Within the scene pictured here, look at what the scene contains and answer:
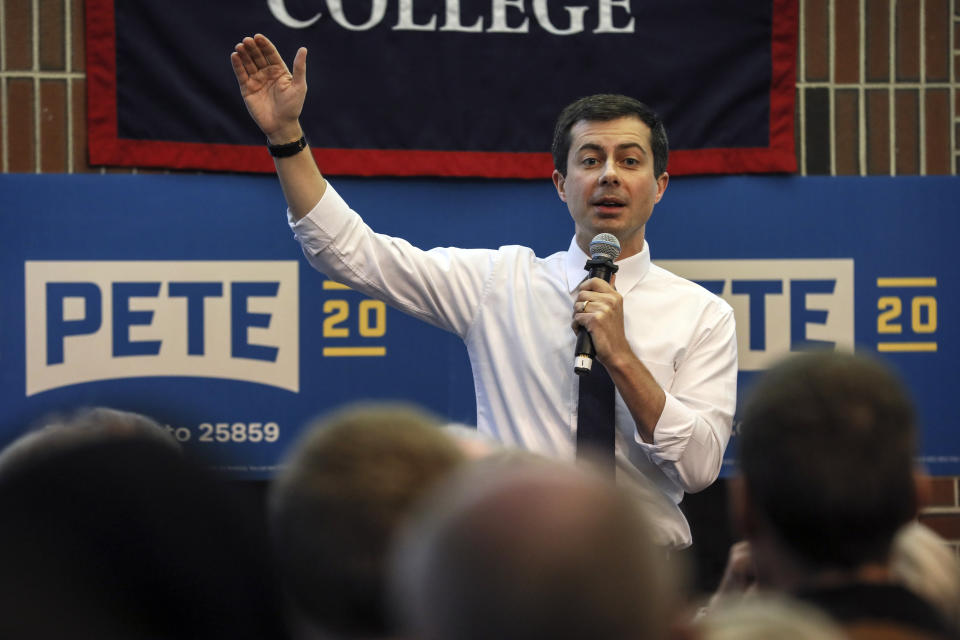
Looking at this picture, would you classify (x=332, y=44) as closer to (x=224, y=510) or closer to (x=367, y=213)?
(x=367, y=213)

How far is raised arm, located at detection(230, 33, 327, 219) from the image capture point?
7.40 feet

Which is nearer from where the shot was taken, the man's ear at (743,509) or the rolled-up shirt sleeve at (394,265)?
the man's ear at (743,509)

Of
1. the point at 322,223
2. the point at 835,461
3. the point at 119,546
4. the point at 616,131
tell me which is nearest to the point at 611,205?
the point at 616,131

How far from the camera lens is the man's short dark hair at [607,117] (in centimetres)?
245

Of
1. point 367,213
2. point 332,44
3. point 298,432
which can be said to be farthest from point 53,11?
point 298,432

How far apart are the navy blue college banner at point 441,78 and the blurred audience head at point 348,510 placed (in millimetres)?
2748

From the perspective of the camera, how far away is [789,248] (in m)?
3.61

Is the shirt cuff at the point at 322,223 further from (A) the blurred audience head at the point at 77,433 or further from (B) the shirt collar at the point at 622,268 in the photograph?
(A) the blurred audience head at the point at 77,433

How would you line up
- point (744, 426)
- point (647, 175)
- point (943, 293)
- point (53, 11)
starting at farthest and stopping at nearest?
1. point (943, 293)
2. point (53, 11)
3. point (647, 175)
4. point (744, 426)

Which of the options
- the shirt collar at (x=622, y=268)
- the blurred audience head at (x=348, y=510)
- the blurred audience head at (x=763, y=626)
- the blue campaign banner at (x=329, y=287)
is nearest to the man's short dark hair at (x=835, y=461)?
the blurred audience head at (x=763, y=626)

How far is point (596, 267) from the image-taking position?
2219mm

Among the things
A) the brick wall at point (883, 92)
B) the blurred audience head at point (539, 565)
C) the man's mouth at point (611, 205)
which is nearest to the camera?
the blurred audience head at point (539, 565)

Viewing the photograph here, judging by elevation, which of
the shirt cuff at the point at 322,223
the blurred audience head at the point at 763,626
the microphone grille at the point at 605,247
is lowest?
the blurred audience head at the point at 763,626

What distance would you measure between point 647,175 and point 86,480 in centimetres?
187
